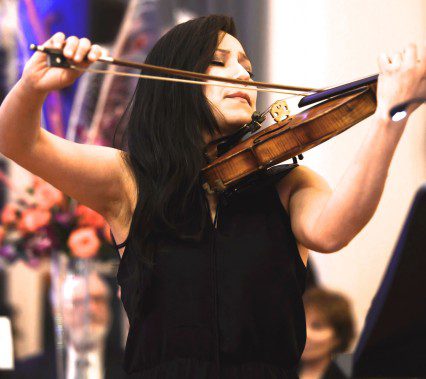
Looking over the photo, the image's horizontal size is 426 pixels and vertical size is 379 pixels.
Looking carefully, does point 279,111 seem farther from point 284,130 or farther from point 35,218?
point 35,218

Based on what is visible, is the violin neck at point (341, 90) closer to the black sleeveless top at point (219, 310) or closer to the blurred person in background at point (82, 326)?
the black sleeveless top at point (219, 310)

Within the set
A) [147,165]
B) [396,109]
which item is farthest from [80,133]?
[396,109]

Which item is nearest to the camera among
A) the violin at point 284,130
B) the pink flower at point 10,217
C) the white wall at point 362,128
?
the violin at point 284,130

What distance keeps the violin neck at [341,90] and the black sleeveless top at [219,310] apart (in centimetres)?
23

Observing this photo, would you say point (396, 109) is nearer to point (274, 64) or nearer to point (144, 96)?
point (144, 96)

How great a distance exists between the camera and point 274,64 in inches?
117

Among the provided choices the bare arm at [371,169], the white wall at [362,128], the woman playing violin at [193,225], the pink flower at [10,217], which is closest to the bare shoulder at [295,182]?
the woman playing violin at [193,225]

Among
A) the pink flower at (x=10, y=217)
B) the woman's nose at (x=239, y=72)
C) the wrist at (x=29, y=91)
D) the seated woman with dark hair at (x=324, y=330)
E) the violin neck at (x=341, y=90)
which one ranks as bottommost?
the seated woman with dark hair at (x=324, y=330)

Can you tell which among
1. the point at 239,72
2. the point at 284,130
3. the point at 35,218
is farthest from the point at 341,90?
the point at 35,218

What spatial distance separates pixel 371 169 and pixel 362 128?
1.79m

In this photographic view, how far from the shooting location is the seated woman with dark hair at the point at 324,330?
2.28 m

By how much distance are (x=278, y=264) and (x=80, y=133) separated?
1355mm

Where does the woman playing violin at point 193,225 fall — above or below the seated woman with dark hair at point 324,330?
above

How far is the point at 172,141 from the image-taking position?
1.41 m
